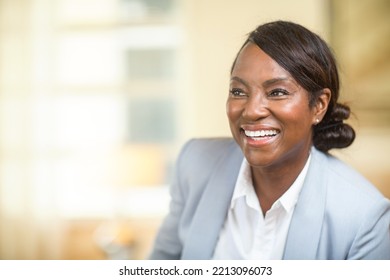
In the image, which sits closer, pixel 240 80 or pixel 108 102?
pixel 240 80

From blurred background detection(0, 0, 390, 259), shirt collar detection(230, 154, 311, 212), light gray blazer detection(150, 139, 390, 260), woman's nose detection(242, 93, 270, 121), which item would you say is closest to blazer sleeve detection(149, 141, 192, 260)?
light gray blazer detection(150, 139, 390, 260)

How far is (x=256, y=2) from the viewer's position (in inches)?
73.5

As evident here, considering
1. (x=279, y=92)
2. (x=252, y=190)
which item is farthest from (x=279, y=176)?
(x=279, y=92)

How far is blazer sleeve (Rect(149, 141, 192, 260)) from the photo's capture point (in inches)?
33.4

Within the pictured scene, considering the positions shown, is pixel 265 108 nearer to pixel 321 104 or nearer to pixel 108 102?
pixel 321 104

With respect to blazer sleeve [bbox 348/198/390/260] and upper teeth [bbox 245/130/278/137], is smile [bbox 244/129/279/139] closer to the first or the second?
upper teeth [bbox 245/130/278/137]

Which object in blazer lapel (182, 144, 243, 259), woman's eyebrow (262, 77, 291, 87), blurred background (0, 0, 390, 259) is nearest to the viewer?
woman's eyebrow (262, 77, 291, 87)

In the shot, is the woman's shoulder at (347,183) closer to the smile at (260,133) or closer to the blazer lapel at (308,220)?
the blazer lapel at (308,220)

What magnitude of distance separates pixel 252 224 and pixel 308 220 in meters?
0.11

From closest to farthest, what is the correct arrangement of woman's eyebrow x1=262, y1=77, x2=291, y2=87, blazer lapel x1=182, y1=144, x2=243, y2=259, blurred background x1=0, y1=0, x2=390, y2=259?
woman's eyebrow x1=262, y1=77, x2=291, y2=87 → blazer lapel x1=182, y1=144, x2=243, y2=259 → blurred background x1=0, y1=0, x2=390, y2=259

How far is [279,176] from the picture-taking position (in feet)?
2.56

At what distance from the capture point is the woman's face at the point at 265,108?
68 centimetres

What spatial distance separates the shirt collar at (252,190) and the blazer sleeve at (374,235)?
4.4 inches
